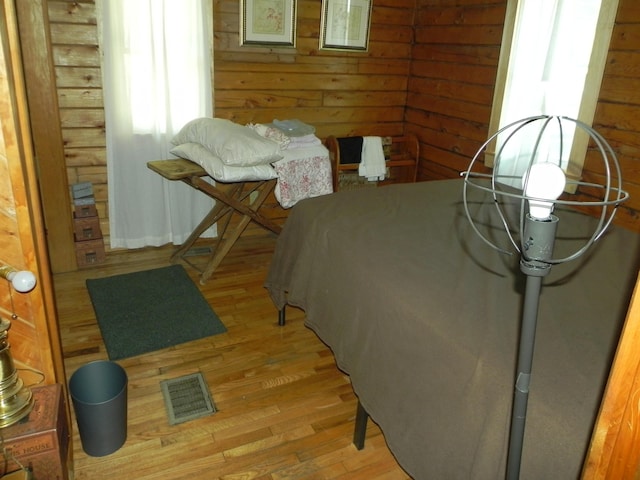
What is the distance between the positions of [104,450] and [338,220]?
49.7 inches

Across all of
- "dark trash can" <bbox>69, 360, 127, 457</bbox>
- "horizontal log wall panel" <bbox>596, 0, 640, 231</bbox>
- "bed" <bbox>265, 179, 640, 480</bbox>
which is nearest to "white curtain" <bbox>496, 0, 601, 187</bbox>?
"horizontal log wall panel" <bbox>596, 0, 640, 231</bbox>

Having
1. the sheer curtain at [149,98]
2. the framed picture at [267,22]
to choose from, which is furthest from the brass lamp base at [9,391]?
the framed picture at [267,22]

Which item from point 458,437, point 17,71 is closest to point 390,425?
point 458,437

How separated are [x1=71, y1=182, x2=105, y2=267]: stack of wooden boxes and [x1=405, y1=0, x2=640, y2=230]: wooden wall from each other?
2546 millimetres

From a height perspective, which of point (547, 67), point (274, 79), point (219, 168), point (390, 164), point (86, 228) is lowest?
point (86, 228)

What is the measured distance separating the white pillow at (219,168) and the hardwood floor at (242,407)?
71 cm

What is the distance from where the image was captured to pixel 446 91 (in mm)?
3785

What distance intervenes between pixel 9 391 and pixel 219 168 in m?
1.77

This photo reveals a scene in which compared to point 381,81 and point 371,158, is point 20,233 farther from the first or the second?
point 381,81

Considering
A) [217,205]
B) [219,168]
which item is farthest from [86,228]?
[219,168]

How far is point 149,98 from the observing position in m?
3.23

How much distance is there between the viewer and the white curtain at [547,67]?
8.86 ft

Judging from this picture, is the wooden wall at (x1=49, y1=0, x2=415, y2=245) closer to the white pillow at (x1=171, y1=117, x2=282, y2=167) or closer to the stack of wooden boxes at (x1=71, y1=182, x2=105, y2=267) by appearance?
the stack of wooden boxes at (x1=71, y1=182, x2=105, y2=267)

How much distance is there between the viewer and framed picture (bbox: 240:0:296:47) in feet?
11.0
